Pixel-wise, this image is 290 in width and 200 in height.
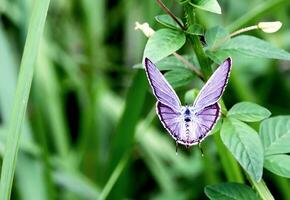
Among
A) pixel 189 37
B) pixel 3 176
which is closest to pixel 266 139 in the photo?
pixel 189 37

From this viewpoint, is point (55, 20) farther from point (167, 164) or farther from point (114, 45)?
point (167, 164)

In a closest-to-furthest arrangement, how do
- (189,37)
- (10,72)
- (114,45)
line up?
(189,37), (10,72), (114,45)

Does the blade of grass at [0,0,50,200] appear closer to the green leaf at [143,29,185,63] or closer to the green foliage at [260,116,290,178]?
the green leaf at [143,29,185,63]

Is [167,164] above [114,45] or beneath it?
beneath

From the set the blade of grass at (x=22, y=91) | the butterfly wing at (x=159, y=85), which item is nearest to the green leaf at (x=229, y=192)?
the butterfly wing at (x=159, y=85)

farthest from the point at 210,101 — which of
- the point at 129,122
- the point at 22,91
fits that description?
the point at 129,122

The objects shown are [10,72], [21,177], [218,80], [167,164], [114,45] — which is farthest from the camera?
[114,45]

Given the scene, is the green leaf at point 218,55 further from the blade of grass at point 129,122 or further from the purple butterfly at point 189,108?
the blade of grass at point 129,122

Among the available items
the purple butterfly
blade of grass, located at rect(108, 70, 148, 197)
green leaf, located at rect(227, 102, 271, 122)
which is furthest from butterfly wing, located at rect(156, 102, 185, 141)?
blade of grass, located at rect(108, 70, 148, 197)
